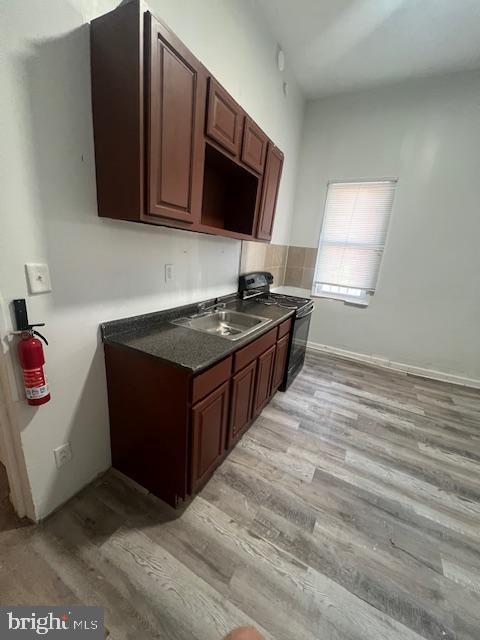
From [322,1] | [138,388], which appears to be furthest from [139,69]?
[322,1]

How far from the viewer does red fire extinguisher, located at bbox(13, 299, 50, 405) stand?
38.7 inches

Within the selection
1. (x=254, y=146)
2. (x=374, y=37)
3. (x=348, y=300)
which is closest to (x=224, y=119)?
(x=254, y=146)

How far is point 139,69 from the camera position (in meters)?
0.93

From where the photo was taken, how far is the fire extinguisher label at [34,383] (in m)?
1.00

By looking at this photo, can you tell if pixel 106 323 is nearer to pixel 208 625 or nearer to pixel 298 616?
pixel 208 625

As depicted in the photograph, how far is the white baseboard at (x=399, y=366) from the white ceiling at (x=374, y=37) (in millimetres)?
3241

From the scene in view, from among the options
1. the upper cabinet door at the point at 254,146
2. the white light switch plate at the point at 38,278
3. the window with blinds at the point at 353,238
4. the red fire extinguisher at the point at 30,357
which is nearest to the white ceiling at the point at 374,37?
the window with blinds at the point at 353,238

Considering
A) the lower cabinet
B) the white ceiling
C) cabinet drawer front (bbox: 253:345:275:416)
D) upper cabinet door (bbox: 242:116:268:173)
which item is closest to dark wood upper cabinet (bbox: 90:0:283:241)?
upper cabinet door (bbox: 242:116:268:173)

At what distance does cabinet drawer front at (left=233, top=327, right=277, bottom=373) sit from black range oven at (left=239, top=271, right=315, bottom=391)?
1.69 ft

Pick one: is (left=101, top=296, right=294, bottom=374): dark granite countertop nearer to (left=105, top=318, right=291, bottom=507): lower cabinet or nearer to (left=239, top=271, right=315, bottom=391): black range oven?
(left=105, top=318, right=291, bottom=507): lower cabinet

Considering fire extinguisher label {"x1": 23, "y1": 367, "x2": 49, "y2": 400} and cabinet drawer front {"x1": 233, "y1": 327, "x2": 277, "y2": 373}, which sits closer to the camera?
fire extinguisher label {"x1": 23, "y1": 367, "x2": 49, "y2": 400}

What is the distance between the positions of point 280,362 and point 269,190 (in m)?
1.54

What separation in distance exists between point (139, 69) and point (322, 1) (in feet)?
6.82
